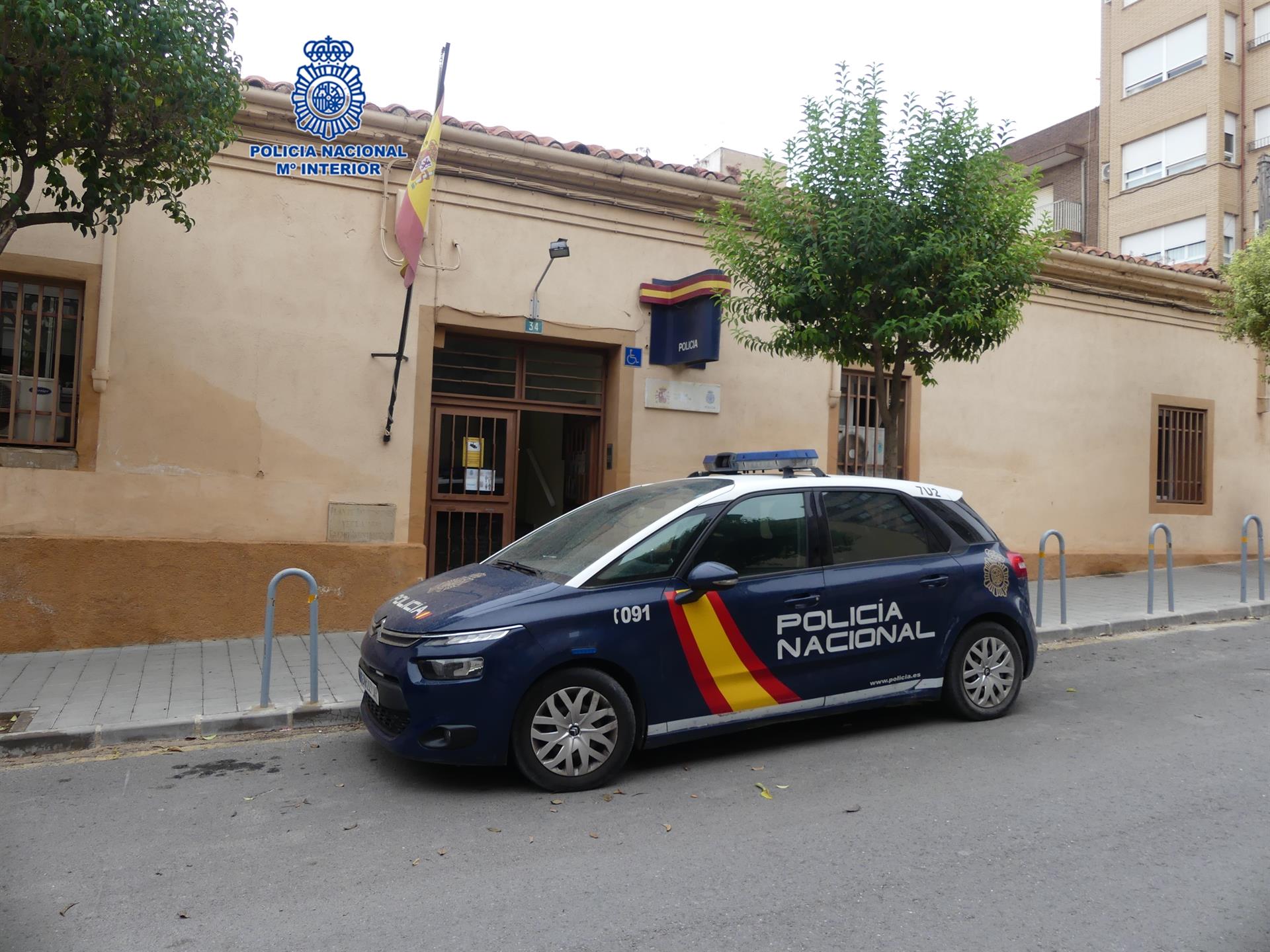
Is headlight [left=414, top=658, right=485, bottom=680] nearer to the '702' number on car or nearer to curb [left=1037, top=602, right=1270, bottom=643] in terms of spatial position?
the '702' number on car

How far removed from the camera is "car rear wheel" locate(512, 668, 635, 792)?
184 inches

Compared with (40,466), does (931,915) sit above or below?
below

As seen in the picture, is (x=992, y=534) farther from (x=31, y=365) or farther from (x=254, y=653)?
(x=31, y=365)

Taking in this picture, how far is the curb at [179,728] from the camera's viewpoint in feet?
17.8

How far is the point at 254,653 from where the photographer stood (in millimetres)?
7809

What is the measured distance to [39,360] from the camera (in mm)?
8055

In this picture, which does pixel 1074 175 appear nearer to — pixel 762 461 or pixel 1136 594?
pixel 1136 594

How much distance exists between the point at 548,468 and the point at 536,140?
369 centimetres

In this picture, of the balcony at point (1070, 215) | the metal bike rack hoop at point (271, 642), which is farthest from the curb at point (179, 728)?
the balcony at point (1070, 215)

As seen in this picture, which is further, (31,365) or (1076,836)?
(31,365)

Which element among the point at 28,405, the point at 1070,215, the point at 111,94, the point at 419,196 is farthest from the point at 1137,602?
the point at 1070,215

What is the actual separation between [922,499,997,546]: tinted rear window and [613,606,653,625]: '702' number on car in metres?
2.22

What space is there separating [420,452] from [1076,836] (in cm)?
681

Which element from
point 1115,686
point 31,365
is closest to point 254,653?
point 31,365
